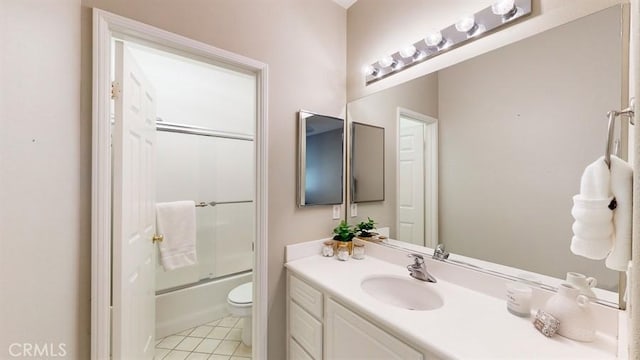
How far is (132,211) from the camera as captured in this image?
1.29 metres

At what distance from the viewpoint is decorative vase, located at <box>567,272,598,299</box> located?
83cm

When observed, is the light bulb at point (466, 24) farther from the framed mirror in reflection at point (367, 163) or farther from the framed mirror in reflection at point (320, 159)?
the framed mirror in reflection at point (320, 159)

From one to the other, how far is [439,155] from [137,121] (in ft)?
5.52

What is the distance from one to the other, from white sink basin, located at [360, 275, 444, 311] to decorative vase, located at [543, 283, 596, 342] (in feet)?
1.50

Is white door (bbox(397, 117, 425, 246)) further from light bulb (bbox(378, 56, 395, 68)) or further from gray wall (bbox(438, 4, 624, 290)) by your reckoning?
light bulb (bbox(378, 56, 395, 68))

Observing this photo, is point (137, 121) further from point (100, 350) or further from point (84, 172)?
point (100, 350)

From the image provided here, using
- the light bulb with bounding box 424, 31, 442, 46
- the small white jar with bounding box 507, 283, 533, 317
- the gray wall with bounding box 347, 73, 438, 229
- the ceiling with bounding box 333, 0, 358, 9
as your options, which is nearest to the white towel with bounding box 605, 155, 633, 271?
the small white jar with bounding box 507, 283, 533, 317

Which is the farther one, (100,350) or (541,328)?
(100,350)

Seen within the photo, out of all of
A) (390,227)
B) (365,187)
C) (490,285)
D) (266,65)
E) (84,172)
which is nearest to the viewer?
(84,172)

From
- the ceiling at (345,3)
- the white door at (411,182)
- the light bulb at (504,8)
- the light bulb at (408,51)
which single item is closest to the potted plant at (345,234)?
the white door at (411,182)

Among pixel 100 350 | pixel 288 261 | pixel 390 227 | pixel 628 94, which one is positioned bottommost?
pixel 100 350

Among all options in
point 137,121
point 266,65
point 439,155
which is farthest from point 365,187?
point 137,121

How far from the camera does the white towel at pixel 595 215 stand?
0.56m

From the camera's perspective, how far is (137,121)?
4.45 ft
